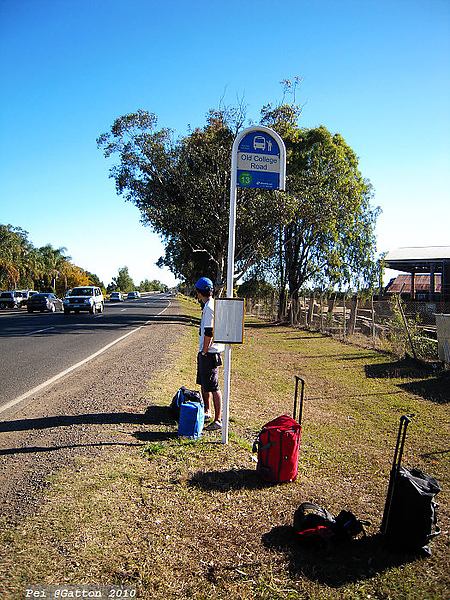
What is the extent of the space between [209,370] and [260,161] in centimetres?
255

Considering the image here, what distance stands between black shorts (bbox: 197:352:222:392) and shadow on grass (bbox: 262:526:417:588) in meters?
2.34

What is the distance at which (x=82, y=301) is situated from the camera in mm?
30094

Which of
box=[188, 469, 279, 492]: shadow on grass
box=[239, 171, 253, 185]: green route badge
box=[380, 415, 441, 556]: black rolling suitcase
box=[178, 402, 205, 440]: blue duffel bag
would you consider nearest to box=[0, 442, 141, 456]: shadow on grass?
box=[178, 402, 205, 440]: blue duffel bag

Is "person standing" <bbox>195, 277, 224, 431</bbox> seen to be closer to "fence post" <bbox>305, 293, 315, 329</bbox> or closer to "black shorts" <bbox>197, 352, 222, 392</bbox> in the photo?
"black shorts" <bbox>197, 352, 222, 392</bbox>

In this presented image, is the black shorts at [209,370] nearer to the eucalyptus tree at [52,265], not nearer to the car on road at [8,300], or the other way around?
the car on road at [8,300]

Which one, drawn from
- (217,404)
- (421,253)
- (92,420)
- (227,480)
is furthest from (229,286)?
(421,253)

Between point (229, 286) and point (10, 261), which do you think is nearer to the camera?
point (229, 286)

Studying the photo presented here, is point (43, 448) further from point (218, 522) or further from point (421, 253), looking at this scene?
point (421, 253)

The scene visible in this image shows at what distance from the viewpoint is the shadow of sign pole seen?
18.1 feet

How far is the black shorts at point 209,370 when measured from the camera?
589cm

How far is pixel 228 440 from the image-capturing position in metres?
5.76

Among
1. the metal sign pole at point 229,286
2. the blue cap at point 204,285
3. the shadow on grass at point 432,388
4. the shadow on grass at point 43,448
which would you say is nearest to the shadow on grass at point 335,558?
the metal sign pole at point 229,286

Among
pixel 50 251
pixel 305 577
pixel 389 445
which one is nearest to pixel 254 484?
pixel 305 577

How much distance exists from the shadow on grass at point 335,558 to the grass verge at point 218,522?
0.03ft
